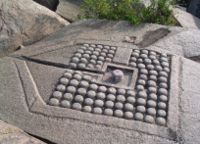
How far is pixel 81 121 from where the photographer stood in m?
4.12

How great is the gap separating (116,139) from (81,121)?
1.39ft

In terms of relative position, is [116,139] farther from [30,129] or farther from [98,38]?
[98,38]

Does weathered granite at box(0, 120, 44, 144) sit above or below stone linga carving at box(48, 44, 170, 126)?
below

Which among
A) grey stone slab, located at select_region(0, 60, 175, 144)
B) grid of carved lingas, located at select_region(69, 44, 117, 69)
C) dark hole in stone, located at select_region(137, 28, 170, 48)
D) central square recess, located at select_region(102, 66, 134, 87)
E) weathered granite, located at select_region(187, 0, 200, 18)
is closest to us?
grey stone slab, located at select_region(0, 60, 175, 144)

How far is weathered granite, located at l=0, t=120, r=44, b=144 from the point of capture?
11.4ft

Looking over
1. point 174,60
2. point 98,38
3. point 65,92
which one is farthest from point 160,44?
point 65,92

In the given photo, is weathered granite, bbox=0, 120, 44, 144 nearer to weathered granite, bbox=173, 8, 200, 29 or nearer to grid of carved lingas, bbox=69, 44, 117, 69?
grid of carved lingas, bbox=69, 44, 117, 69

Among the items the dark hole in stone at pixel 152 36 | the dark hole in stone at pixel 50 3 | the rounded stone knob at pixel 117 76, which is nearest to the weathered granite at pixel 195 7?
the dark hole in stone at pixel 152 36

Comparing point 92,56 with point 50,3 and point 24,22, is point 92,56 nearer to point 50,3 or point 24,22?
point 24,22

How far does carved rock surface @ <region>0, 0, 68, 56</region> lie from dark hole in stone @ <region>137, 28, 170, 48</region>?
139cm

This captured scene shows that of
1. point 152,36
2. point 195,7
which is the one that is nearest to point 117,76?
point 152,36

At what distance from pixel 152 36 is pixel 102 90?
5.07 ft

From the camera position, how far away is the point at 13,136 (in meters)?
3.57

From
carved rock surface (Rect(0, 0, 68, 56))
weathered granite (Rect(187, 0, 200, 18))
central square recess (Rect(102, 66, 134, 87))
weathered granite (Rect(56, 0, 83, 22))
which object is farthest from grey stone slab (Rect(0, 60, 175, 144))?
weathered granite (Rect(187, 0, 200, 18))
